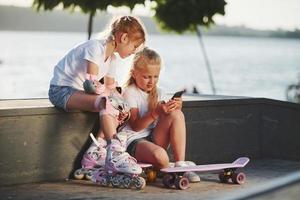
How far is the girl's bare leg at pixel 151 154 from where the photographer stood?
20.6 ft

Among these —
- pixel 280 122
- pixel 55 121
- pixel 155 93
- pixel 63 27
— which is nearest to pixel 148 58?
pixel 155 93

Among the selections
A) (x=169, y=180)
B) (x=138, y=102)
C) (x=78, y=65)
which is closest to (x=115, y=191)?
(x=169, y=180)

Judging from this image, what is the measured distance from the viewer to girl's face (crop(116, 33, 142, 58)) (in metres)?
6.52

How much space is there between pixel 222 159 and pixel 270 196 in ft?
14.8

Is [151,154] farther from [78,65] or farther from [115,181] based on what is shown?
[78,65]

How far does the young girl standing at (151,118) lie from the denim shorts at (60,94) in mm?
428

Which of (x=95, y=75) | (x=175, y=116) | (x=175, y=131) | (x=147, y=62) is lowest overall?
(x=175, y=131)

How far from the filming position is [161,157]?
247 inches

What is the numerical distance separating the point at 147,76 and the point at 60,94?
664 millimetres

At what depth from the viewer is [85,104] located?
6.41m

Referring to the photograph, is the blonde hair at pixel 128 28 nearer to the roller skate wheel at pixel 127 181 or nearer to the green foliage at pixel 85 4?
the roller skate wheel at pixel 127 181

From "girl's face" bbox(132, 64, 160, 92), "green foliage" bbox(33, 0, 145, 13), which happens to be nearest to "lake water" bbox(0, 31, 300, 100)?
"girl's face" bbox(132, 64, 160, 92)

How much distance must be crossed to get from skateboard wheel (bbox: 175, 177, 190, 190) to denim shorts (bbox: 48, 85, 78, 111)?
1.04m

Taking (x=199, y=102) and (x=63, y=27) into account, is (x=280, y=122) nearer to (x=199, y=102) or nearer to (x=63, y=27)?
(x=199, y=102)
